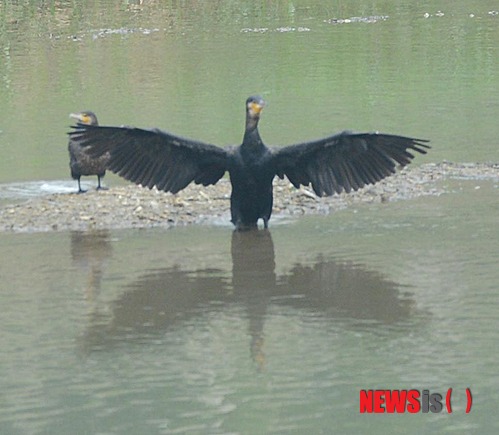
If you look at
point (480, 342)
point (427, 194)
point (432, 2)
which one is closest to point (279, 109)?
point (427, 194)

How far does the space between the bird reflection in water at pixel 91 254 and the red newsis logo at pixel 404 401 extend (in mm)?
2854

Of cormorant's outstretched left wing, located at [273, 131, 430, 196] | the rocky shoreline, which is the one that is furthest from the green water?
cormorant's outstretched left wing, located at [273, 131, 430, 196]

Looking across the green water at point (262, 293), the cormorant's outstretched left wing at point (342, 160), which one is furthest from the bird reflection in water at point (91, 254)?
the cormorant's outstretched left wing at point (342, 160)

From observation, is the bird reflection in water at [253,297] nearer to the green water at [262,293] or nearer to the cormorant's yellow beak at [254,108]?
the green water at [262,293]

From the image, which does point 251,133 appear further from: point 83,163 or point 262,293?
point 83,163

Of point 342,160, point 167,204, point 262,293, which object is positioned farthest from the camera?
point 167,204

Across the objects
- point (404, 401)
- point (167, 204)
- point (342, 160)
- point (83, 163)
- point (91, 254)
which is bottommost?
point (404, 401)

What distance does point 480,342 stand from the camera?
845cm

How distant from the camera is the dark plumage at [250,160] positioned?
1143 centimetres

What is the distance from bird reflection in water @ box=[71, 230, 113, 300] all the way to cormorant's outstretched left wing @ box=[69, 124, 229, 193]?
56cm

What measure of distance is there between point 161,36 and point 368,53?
5505mm

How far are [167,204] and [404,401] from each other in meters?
5.31

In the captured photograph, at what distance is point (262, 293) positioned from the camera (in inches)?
389

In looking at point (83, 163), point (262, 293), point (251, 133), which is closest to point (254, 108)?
point (251, 133)
